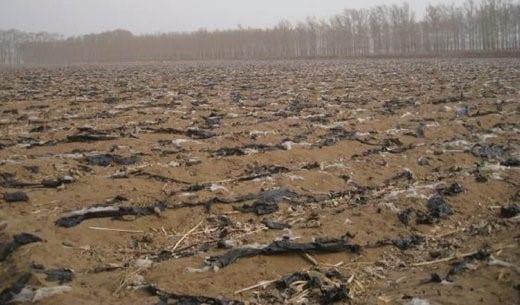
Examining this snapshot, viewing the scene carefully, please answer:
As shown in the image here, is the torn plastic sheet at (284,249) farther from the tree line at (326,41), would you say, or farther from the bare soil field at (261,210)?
the tree line at (326,41)

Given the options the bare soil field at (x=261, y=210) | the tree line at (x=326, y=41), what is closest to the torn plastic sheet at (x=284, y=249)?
the bare soil field at (x=261, y=210)

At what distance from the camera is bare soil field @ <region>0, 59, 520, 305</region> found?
11.1 feet

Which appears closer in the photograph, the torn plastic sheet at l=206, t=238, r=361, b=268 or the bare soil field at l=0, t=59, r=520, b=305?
the bare soil field at l=0, t=59, r=520, b=305

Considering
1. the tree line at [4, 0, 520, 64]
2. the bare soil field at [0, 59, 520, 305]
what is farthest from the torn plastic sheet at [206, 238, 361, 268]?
the tree line at [4, 0, 520, 64]

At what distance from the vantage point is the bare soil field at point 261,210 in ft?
11.1

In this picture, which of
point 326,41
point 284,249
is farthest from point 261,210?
point 326,41

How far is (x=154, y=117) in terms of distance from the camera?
9.55 m

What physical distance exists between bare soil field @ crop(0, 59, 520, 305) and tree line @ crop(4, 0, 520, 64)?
44.2m

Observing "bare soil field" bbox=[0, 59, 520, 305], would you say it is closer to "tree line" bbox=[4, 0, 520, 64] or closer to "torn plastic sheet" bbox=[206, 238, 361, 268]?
"torn plastic sheet" bbox=[206, 238, 361, 268]

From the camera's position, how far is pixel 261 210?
15.6 ft

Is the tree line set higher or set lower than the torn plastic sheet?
higher

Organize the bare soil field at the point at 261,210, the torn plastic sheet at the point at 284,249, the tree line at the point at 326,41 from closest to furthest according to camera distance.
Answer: the bare soil field at the point at 261,210 < the torn plastic sheet at the point at 284,249 < the tree line at the point at 326,41

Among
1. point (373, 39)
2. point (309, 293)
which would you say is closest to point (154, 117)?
point (309, 293)

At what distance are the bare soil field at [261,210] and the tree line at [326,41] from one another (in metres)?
44.2
